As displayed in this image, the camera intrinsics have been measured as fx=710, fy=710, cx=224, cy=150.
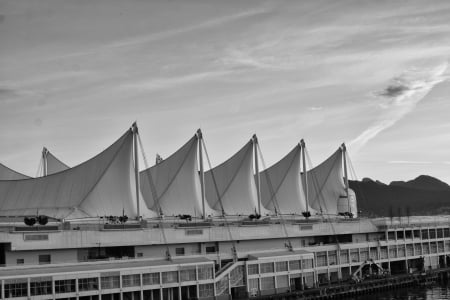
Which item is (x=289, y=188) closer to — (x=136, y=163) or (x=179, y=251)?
(x=179, y=251)

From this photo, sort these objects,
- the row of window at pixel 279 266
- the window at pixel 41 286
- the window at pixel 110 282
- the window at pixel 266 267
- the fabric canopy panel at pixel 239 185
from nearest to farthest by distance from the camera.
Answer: the window at pixel 41 286, the window at pixel 110 282, the row of window at pixel 279 266, the window at pixel 266 267, the fabric canopy panel at pixel 239 185

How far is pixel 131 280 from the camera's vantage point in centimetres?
4791

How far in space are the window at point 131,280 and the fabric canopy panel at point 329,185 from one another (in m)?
39.6

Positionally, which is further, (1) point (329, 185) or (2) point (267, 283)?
(1) point (329, 185)

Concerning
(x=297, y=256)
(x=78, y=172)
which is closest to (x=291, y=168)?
(x=297, y=256)

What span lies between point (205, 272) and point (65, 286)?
1157 centimetres

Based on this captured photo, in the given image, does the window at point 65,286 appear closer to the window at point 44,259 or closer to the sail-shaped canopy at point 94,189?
the window at point 44,259

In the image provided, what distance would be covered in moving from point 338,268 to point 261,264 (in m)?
12.1

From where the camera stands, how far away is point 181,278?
167 ft

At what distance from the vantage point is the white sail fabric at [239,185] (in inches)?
2872

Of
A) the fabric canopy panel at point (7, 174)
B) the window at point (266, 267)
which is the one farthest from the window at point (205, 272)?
the fabric canopy panel at point (7, 174)

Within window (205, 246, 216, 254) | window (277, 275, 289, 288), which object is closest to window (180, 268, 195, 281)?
window (205, 246, 216, 254)

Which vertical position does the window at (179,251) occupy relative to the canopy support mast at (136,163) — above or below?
below

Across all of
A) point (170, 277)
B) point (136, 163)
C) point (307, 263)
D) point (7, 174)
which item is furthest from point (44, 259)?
point (7, 174)
